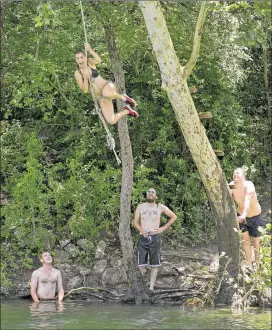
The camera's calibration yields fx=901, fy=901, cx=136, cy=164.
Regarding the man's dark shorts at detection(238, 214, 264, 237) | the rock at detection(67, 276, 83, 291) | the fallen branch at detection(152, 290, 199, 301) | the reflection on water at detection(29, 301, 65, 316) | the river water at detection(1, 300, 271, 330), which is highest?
the man's dark shorts at detection(238, 214, 264, 237)

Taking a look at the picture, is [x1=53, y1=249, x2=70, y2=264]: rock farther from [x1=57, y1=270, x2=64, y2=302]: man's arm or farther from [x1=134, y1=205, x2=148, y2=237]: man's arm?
[x1=134, y1=205, x2=148, y2=237]: man's arm

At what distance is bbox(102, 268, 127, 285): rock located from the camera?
14.3 meters

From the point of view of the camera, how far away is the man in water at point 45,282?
13.6 metres

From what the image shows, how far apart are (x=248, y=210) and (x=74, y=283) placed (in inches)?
124

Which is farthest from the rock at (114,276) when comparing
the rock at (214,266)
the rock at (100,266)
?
the rock at (214,266)

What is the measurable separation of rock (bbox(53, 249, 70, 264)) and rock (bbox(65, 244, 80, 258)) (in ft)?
0.20

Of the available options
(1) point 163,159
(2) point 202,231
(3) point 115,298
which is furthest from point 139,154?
(3) point 115,298

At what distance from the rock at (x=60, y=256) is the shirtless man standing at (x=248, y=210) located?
10.3 ft

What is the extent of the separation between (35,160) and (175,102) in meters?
3.56

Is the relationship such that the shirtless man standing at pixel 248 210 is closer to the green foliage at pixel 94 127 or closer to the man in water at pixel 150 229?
the man in water at pixel 150 229

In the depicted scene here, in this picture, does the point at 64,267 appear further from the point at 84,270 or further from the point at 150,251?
the point at 150,251

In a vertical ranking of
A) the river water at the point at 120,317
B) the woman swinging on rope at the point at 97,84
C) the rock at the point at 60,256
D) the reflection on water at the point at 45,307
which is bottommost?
the river water at the point at 120,317

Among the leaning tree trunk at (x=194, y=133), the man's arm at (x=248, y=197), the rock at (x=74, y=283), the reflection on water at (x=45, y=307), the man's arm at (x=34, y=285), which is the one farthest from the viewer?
the rock at (x=74, y=283)

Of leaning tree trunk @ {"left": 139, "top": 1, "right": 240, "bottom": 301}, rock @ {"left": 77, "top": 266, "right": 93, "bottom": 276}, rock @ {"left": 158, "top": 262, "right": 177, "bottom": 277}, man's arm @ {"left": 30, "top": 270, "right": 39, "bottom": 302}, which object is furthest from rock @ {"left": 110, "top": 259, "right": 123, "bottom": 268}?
leaning tree trunk @ {"left": 139, "top": 1, "right": 240, "bottom": 301}
